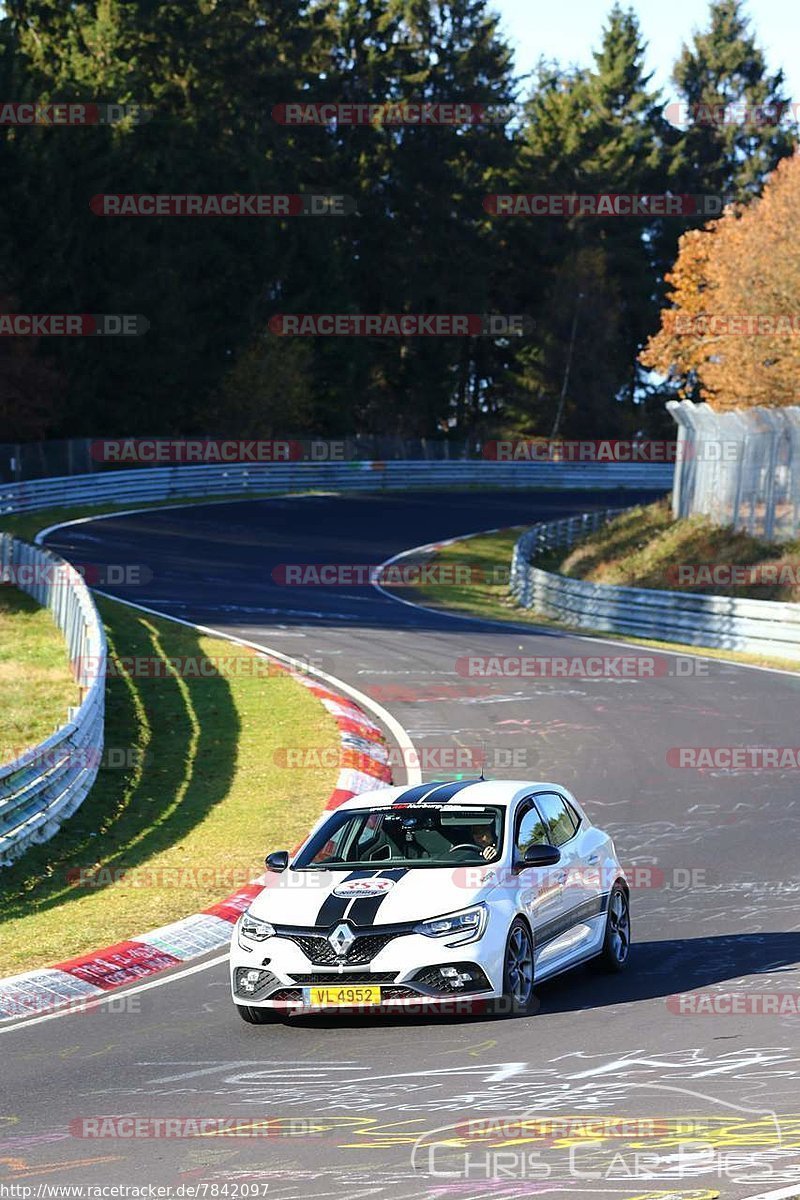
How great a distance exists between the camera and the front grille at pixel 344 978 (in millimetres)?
10297

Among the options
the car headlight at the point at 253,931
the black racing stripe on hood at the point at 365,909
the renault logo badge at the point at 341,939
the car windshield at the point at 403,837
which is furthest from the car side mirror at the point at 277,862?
the renault logo badge at the point at 341,939

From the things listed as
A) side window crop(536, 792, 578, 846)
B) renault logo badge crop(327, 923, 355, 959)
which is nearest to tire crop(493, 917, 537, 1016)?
renault logo badge crop(327, 923, 355, 959)

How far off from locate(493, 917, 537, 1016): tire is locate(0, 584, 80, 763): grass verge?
35.7 feet

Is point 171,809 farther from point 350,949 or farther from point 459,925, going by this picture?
point 459,925

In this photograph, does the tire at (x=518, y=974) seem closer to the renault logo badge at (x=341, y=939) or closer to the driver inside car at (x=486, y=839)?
the driver inside car at (x=486, y=839)

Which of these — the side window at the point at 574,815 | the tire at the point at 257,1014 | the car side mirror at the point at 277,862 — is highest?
the side window at the point at 574,815

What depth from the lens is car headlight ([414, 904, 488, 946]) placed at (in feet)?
34.2

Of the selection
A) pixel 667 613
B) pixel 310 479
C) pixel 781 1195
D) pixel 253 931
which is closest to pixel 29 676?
pixel 667 613

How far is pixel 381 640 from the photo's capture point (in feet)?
106

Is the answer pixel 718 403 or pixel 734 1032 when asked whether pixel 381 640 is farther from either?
pixel 718 403

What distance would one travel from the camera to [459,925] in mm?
10469

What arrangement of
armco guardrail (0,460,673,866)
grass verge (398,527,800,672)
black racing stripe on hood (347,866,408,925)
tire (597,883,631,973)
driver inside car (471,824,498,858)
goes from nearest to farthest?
black racing stripe on hood (347,866,408,925) → driver inside car (471,824,498,858) → tire (597,883,631,973) → armco guardrail (0,460,673,866) → grass verge (398,527,800,672)

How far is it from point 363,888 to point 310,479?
5599cm

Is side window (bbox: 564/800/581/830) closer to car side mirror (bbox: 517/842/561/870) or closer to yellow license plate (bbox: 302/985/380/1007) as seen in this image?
car side mirror (bbox: 517/842/561/870)
